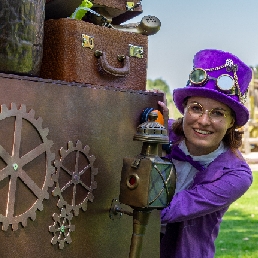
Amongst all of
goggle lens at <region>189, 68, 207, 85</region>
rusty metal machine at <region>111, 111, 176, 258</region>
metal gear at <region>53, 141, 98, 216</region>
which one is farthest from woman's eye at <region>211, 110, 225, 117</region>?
metal gear at <region>53, 141, 98, 216</region>

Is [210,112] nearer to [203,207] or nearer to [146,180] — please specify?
[203,207]

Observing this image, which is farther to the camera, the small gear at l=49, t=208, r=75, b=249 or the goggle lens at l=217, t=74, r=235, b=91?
the goggle lens at l=217, t=74, r=235, b=91

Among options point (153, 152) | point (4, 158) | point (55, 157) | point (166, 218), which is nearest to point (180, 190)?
point (166, 218)

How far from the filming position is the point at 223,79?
1.99 meters

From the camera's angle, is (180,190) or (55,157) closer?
(55,157)

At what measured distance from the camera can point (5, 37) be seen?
54.1 inches

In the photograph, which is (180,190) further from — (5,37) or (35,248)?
(5,37)

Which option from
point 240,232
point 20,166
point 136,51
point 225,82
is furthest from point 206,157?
point 240,232

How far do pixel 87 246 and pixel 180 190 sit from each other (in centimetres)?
64

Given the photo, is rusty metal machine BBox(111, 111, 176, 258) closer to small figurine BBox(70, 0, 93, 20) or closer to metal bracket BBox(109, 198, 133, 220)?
metal bracket BBox(109, 198, 133, 220)

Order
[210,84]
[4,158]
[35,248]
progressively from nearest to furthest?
[4,158], [35,248], [210,84]

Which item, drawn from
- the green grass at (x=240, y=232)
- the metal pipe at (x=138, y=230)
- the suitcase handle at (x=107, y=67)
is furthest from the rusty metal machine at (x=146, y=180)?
the green grass at (x=240, y=232)

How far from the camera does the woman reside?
1929mm

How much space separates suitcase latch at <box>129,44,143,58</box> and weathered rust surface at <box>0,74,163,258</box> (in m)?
0.15
